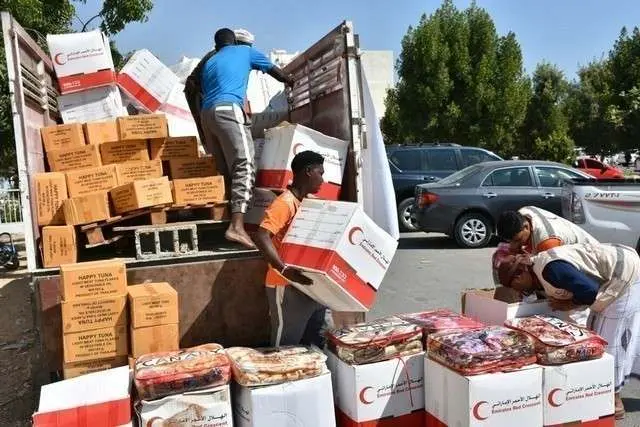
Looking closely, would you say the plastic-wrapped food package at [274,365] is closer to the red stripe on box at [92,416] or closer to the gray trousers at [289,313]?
the gray trousers at [289,313]

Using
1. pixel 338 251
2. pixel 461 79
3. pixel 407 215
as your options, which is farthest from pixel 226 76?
pixel 461 79

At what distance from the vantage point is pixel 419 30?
23844mm

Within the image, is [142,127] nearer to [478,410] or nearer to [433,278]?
[478,410]

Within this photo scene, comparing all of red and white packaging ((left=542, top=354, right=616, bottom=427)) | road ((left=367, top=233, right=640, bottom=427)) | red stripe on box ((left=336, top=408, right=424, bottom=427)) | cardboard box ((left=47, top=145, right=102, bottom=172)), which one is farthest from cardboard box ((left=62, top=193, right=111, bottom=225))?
road ((left=367, top=233, right=640, bottom=427))

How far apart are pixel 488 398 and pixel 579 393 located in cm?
59

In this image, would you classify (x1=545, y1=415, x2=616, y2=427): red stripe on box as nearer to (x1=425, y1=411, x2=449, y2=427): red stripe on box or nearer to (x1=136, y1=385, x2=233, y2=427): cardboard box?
(x1=425, y1=411, x2=449, y2=427): red stripe on box

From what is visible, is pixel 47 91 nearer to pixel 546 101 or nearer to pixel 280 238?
pixel 280 238

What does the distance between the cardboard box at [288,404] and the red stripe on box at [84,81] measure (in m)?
3.30

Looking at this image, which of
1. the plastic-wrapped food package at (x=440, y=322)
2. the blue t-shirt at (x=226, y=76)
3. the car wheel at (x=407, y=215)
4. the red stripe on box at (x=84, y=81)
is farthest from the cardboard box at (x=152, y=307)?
the car wheel at (x=407, y=215)

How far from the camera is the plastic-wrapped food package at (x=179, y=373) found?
3.05 m

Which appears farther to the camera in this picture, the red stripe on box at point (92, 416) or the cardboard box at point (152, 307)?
the cardboard box at point (152, 307)

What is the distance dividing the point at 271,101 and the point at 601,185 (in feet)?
13.5

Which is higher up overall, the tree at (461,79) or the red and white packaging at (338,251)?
the tree at (461,79)

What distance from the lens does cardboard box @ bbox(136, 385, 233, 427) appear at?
3055 mm
